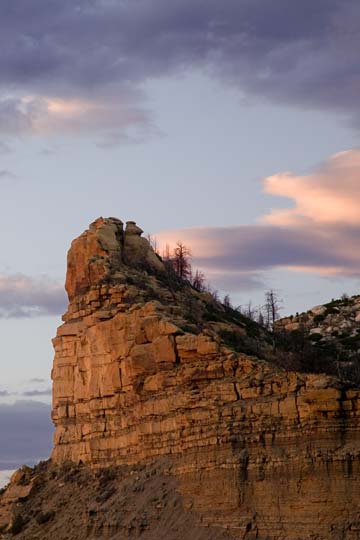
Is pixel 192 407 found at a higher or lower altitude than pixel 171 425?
higher

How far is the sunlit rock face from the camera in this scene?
56.5 m

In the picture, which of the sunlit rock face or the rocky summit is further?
the rocky summit

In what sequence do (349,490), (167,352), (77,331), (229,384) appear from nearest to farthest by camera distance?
(349,490) < (229,384) < (167,352) < (77,331)

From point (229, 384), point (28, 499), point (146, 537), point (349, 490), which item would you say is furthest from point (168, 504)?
point (28, 499)

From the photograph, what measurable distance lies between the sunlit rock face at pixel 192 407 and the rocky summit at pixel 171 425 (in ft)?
0.18

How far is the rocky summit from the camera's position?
56688 millimetres

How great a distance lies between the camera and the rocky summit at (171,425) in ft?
186

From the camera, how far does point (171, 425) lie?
6406cm

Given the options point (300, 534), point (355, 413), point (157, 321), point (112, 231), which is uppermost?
point (112, 231)

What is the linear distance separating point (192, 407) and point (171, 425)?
1.81 meters

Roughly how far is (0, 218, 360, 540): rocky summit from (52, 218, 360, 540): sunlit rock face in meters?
0.06

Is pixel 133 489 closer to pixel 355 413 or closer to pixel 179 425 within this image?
pixel 179 425

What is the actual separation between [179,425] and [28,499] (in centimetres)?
1472

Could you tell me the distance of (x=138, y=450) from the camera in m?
67.1
